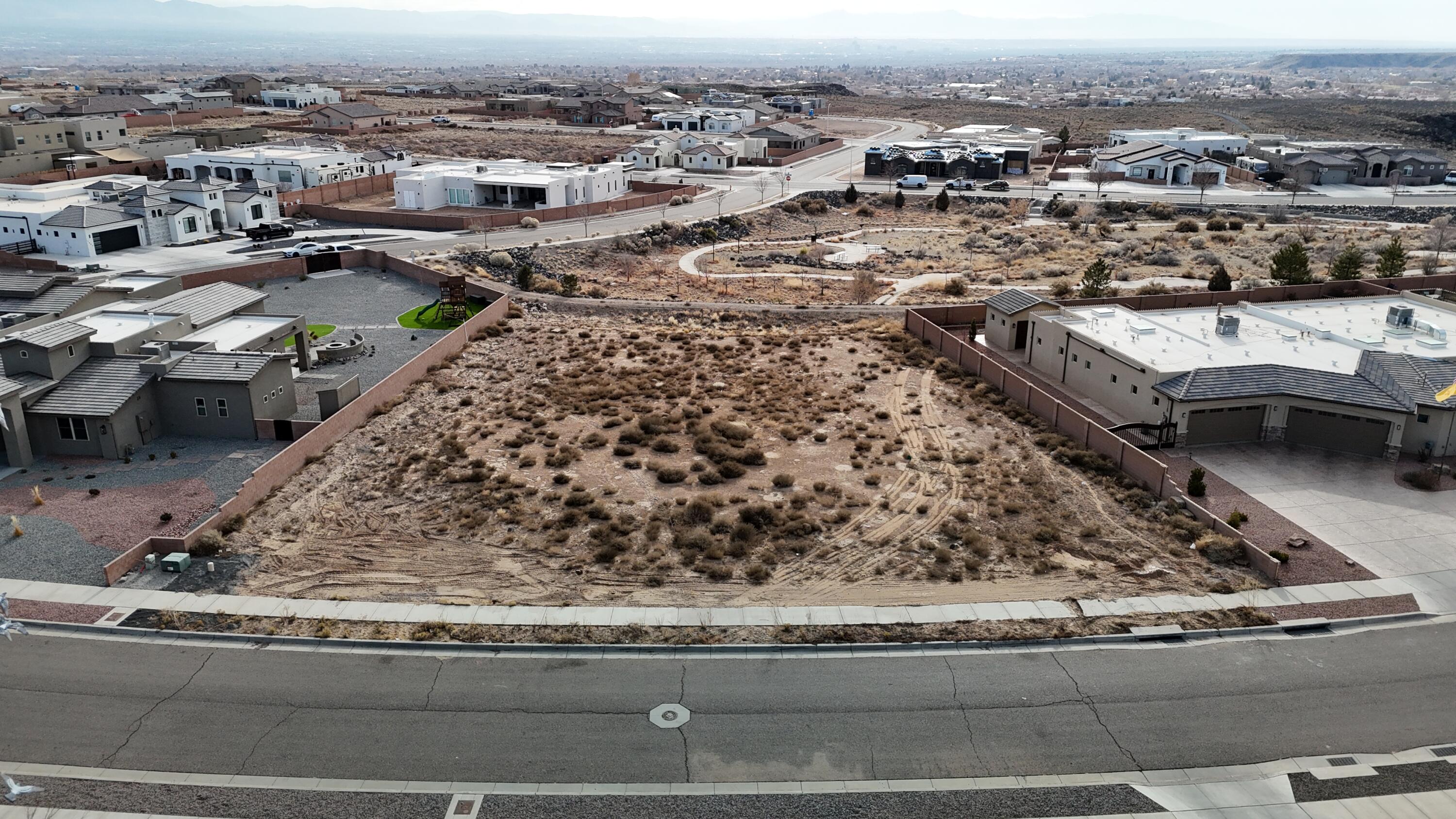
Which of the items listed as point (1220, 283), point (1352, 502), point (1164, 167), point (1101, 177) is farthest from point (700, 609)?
point (1164, 167)

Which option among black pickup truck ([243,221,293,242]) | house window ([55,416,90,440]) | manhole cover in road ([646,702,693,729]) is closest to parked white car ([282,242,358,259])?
black pickup truck ([243,221,293,242])

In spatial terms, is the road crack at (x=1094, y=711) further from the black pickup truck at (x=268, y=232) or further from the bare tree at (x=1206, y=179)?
the bare tree at (x=1206, y=179)

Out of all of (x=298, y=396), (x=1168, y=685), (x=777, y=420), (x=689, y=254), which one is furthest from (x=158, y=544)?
(x=689, y=254)

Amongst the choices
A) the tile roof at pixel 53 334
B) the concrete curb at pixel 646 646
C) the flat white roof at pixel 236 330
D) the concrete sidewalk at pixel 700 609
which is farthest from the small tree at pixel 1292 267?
the tile roof at pixel 53 334

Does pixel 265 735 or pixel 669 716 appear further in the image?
pixel 669 716

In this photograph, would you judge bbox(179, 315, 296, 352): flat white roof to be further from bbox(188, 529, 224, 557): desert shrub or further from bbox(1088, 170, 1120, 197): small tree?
bbox(1088, 170, 1120, 197): small tree

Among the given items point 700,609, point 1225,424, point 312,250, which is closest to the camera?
point 700,609

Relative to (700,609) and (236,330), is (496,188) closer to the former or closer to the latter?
(236,330)
